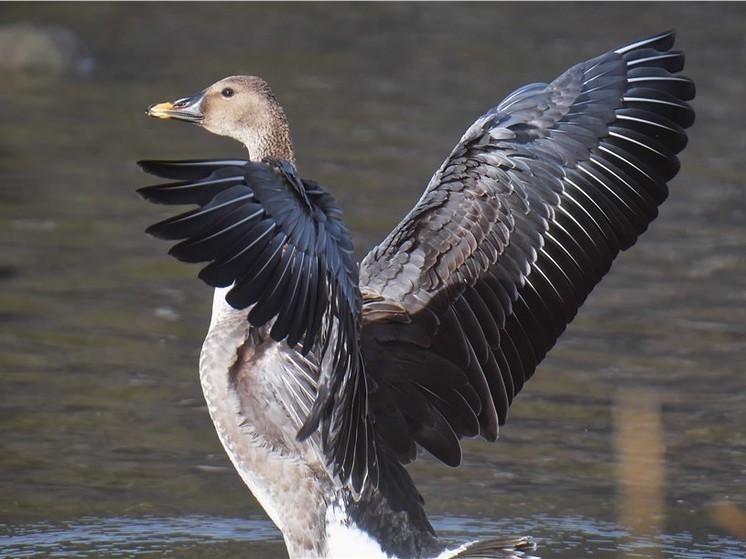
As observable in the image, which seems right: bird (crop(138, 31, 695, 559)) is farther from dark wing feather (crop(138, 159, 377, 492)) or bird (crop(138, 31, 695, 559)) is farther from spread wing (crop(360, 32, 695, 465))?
dark wing feather (crop(138, 159, 377, 492))

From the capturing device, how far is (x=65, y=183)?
1317 cm

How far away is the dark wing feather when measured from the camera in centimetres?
477

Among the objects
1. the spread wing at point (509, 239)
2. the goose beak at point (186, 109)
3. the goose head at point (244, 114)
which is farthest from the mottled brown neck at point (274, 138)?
the spread wing at point (509, 239)

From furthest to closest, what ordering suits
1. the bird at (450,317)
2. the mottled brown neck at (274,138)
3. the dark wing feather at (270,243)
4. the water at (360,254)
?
1. the water at (360,254)
2. the mottled brown neck at (274,138)
3. the bird at (450,317)
4. the dark wing feather at (270,243)

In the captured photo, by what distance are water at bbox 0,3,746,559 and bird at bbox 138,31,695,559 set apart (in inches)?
36.0

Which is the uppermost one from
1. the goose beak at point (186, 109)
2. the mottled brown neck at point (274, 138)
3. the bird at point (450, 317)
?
the goose beak at point (186, 109)

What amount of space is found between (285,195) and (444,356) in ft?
5.00

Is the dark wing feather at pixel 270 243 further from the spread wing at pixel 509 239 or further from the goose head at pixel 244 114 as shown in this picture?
the goose head at pixel 244 114

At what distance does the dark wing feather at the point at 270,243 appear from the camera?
477cm

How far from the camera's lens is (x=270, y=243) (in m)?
4.98

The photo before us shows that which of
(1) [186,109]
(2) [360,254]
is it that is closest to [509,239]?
(1) [186,109]

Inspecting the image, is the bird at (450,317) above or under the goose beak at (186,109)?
under

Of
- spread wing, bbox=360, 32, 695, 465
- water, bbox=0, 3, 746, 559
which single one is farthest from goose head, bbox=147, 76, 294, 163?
water, bbox=0, 3, 746, 559

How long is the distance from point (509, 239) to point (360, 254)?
15.7 ft
